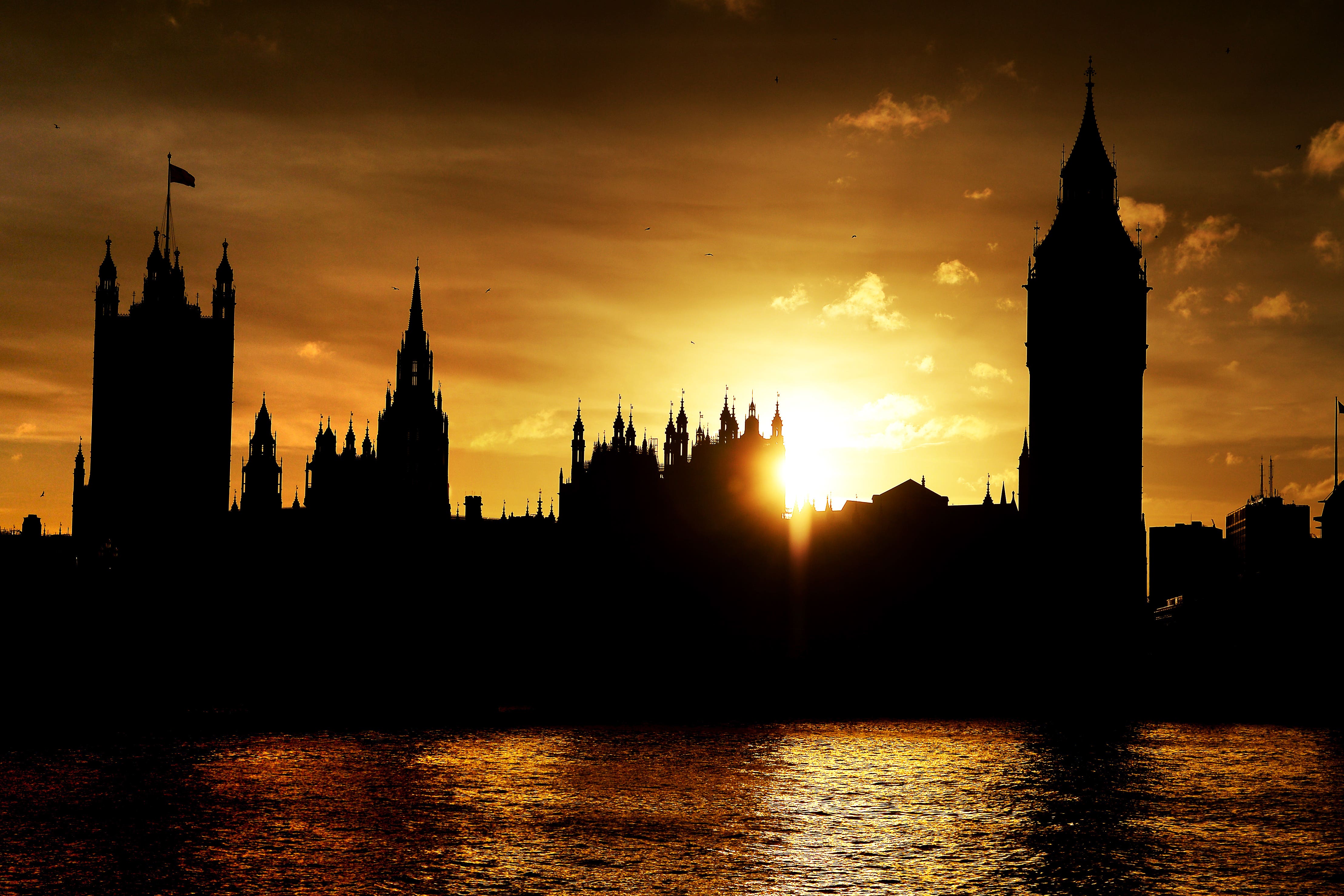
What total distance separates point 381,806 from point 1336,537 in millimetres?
114852

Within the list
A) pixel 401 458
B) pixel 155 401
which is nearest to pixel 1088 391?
pixel 401 458

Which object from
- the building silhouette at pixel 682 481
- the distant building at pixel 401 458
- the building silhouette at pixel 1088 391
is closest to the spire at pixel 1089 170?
the building silhouette at pixel 1088 391

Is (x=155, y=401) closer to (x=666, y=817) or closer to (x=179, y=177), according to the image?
(x=179, y=177)

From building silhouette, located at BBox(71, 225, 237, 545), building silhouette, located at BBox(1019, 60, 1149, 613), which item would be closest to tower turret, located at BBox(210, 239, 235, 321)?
building silhouette, located at BBox(71, 225, 237, 545)

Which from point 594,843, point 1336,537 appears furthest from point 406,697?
point 1336,537

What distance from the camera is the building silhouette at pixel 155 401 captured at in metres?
151

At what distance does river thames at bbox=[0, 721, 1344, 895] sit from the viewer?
19953 millimetres

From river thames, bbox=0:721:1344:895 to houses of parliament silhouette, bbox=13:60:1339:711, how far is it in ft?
66.6

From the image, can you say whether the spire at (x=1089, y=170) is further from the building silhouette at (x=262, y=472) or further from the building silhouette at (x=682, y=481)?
the building silhouette at (x=262, y=472)

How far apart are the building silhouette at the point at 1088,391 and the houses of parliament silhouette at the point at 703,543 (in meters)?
0.22

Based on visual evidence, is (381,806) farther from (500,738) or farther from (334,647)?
(334,647)

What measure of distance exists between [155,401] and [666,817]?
146 m

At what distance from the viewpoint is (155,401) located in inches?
6191

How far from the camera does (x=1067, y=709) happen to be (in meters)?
53.9
